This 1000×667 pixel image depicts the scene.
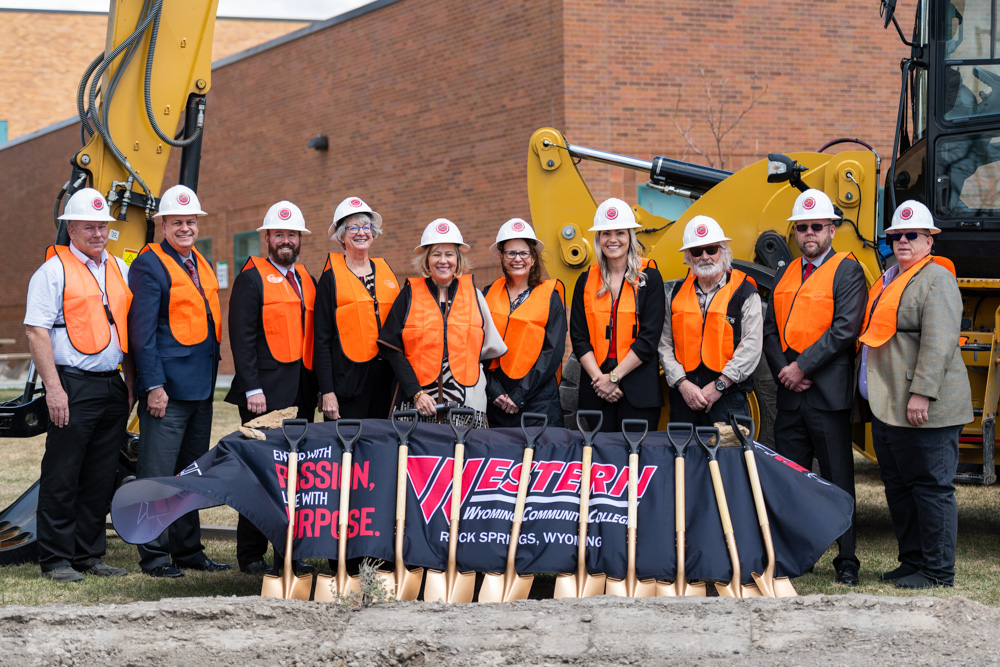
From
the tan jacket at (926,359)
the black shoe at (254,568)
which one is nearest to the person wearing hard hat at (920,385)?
the tan jacket at (926,359)

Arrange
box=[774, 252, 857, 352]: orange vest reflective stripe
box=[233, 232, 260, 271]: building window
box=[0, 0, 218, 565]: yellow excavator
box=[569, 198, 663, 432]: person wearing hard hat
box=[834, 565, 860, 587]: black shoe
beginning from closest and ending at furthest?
box=[834, 565, 860, 587]: black shoe < box=[774, 252, 857, 352]: orange vest reflective stripe < box=[569, 198, 663, 432]: person wearing hard hat < box=[0, 0, 218, 565]: yellow excavator < box=[233, 232, 260, 271]: building window

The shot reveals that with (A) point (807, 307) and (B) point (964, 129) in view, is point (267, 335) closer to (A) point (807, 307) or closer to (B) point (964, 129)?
(A) point (807, 307)

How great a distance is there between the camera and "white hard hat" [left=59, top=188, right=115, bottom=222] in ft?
18.6

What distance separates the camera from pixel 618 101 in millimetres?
16047

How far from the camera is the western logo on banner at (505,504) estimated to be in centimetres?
481

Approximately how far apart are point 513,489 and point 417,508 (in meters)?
0.48

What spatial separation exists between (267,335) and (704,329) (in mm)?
2482

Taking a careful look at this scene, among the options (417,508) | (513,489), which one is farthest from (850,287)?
(417,508)

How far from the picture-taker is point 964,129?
20.9 feet

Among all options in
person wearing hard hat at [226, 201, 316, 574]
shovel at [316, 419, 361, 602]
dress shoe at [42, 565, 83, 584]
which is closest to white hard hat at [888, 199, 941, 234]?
shovel at [316, 419, 361, 602]

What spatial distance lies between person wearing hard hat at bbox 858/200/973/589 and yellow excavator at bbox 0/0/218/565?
4.42 meters

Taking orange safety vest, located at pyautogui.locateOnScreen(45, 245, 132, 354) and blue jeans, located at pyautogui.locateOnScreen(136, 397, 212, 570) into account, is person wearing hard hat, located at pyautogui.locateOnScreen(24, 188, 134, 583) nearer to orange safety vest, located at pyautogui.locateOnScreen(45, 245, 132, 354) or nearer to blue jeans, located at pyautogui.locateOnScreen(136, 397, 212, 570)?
orange safety vest, located at pyautogui.locateOnScreen(45, 245, 132, 354)

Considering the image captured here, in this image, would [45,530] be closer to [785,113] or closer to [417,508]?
[417,508]

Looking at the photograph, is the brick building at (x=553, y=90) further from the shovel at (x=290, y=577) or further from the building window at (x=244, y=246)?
the shovel at (x=290, y=577)
